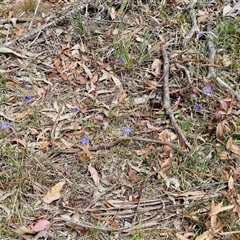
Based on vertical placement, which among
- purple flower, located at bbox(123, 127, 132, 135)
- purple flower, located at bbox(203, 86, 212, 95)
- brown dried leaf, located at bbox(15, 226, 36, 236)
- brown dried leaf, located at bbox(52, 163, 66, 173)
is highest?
purple flower, located at bbox(203, 86, 212, 95)

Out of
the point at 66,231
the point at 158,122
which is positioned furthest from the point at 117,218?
the point at 158,122

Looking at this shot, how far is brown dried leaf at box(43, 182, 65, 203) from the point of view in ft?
8.55

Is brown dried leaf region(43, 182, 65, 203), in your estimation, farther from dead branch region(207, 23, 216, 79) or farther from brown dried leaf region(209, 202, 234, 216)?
dead branch region(207, 23, 216, 79)

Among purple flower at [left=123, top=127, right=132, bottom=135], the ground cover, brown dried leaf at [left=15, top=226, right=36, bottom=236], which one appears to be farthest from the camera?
purple flower at [left=123, top=127, right=132, bottom=135]

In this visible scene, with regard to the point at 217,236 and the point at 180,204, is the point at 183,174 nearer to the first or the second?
the point at 180,204

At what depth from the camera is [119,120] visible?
3016 mm

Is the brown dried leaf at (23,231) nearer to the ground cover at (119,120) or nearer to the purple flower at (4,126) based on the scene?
the ground cover at (119,120)

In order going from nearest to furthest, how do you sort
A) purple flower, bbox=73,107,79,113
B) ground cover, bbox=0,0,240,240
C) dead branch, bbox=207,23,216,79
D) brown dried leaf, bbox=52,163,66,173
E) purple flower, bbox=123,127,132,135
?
ground cover, bbox=0,0,240,240, brown dried leaf, bbox=52,163,66,173, purple flower, bbox=123,127,132,135, purple flower, bbox=73,107,79,113, dead branch, bbox=207,23,216,79

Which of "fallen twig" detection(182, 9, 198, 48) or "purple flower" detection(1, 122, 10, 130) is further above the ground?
"fallen twig" detection(182, 9, 198, 48)

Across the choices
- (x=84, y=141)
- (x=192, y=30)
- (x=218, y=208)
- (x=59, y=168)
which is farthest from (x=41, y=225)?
(x=192, y=30)

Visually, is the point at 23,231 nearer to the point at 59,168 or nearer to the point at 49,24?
A: the point at 59,168

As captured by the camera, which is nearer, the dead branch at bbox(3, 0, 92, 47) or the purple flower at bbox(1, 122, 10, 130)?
the purple flower at bbox(1, 122, 10, 130)

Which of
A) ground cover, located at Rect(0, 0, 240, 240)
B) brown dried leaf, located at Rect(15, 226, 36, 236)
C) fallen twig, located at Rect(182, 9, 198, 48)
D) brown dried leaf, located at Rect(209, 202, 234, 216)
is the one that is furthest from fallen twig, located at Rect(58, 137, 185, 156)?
fallen twig, located at Rect(182, 9, 198, 48)

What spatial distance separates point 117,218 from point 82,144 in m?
0.50
